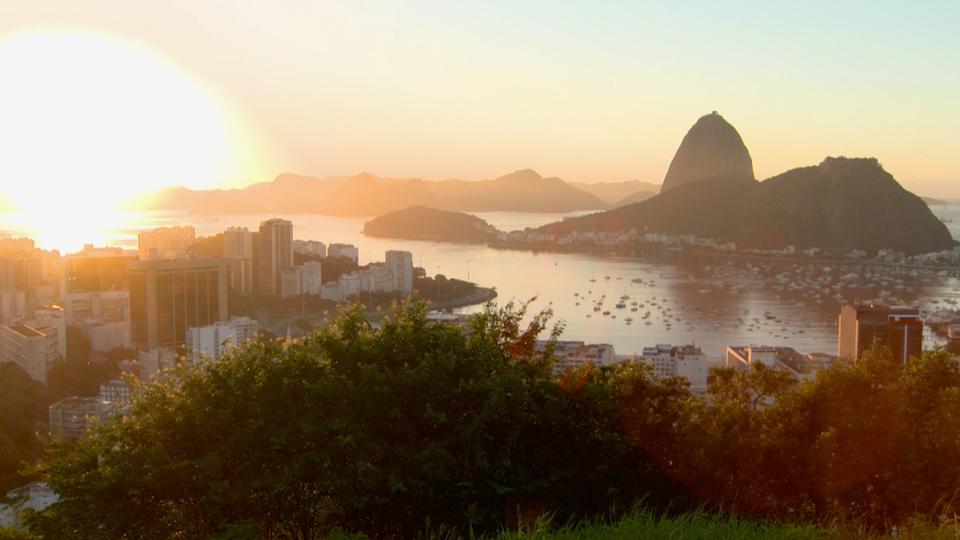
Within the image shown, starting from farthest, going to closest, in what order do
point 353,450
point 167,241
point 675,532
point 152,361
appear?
1. point 167,241
2. point 152,361
3. point 353,450
4. point 675,532

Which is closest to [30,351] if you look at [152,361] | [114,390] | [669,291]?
[152,361]

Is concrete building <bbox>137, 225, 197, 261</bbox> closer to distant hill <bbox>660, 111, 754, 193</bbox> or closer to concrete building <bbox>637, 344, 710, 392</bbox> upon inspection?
concrete building <bbox>637, 344, 710, 392</bbox>

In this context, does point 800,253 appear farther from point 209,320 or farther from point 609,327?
point 209,320

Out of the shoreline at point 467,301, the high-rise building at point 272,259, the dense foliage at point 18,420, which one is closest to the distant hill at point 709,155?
the shoreline at point 467,301

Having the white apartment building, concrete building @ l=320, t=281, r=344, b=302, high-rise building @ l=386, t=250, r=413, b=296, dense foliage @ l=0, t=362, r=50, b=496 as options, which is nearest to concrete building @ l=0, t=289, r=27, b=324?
the white apartment building

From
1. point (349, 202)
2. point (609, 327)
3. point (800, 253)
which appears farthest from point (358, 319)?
point (349, 202)

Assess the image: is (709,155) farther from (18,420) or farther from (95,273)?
(18,420)
